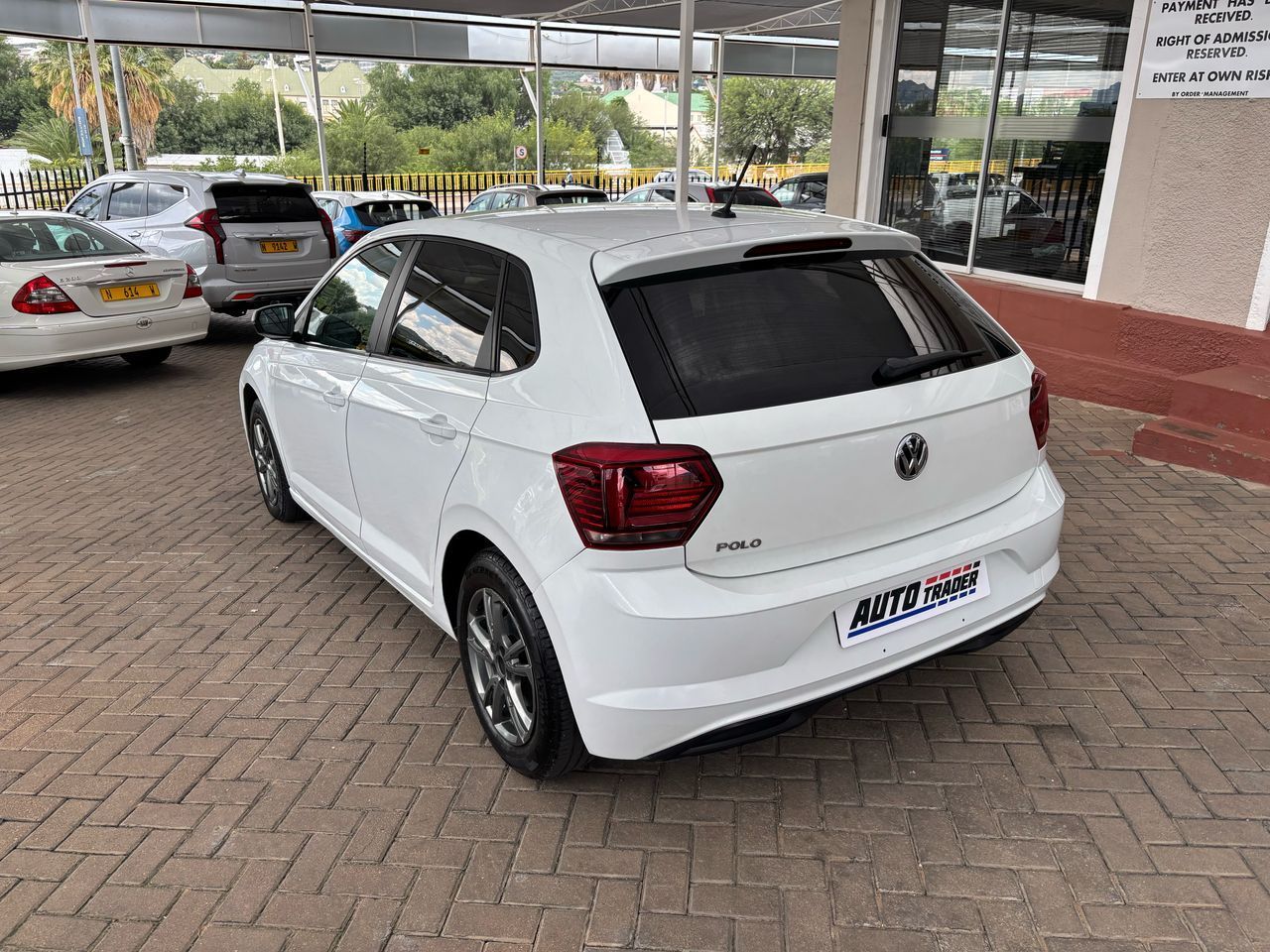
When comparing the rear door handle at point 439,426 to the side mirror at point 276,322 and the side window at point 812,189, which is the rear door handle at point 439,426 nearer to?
the side mirror at point 276,322

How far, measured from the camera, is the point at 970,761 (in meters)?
3.05

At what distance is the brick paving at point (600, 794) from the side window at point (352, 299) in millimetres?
1207

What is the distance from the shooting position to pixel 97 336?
8.12 m

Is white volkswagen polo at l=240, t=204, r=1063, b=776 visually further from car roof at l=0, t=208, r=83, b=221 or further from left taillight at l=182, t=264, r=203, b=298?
car roof at l=0, t=208, r=83, b=221

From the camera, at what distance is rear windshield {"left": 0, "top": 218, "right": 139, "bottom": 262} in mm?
8156

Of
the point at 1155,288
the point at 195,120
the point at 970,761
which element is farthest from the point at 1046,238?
the point at 195,120

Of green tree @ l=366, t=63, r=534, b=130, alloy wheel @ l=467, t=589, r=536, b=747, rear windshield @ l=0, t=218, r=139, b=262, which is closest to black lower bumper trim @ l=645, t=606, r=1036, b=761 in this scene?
alloy wheel @ l=467, t=589, r=536, b=747

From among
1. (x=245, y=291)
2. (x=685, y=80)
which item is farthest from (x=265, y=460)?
(x=245, y=291)

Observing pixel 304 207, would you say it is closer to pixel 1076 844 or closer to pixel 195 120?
pixel 1076 844

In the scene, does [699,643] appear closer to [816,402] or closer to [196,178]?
[816,402]

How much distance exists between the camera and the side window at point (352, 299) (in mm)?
3730

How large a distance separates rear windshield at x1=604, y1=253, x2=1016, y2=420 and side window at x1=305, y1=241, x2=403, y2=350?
4.88ft

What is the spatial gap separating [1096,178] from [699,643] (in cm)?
669

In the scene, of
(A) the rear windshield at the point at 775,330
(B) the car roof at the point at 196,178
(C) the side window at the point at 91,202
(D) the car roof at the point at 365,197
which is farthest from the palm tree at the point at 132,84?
(A) the rear windshield at the point at 775,330
